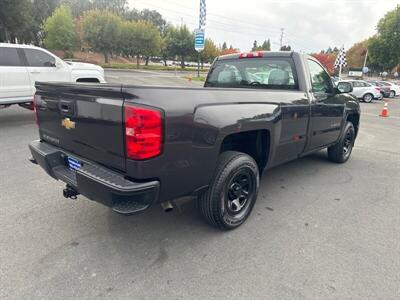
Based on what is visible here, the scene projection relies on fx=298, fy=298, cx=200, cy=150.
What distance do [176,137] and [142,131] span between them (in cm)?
29

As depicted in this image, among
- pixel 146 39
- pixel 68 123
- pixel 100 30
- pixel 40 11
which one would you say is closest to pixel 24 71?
pixel 68 123

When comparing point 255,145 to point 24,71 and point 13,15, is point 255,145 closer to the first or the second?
point 24,71

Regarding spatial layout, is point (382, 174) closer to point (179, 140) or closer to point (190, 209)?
point (190, 209)

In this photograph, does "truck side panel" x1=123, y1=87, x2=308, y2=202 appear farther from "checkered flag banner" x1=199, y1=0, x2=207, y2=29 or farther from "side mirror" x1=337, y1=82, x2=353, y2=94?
"checkered flag banner" x1=199, y1=0, x2=207, y2=29

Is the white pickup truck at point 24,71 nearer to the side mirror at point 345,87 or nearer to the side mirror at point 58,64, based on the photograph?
the side mirror at point 58,64

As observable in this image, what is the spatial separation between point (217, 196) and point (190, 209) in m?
0.83

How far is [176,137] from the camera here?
2.34 meters

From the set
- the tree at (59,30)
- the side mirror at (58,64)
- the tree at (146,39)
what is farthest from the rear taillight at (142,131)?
the tree at (146,39)

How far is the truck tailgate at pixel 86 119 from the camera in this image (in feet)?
7.52

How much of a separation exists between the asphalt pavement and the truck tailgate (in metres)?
0.87

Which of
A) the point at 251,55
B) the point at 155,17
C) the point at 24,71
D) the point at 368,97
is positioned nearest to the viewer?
the point at 251,55

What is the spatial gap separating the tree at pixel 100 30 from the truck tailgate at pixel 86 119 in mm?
47152

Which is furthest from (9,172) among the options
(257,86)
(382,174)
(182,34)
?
(182,34)

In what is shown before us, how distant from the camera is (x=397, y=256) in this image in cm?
281
